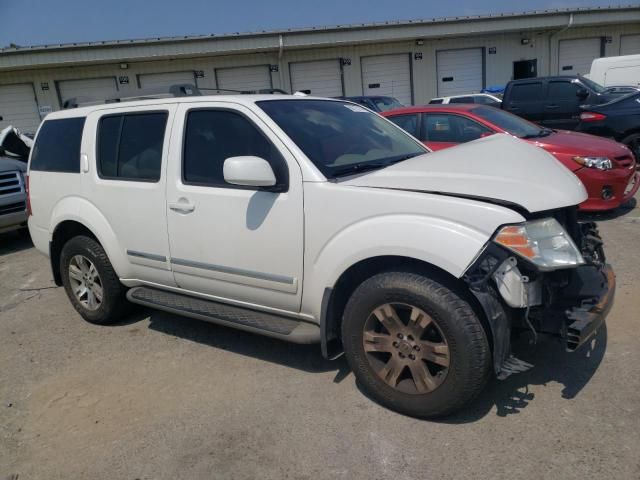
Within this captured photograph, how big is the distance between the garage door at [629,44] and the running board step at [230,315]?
91.5ft

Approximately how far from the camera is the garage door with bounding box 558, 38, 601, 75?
966 inches

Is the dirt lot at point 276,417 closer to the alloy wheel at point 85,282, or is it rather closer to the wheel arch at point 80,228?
the alloy wheel at point 85,282

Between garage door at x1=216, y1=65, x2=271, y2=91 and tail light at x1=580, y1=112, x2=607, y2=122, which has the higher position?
garage door at x1=216, y1=65, x2=271, y2=91

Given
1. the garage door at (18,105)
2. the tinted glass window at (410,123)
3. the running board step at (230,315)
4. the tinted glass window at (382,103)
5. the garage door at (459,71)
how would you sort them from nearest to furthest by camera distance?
the running board step at (230,315) → the tinted glass window at (410,123) → the tinted glass window at (382,103) → the garage door at (18,105) → the garage door at (459,71)

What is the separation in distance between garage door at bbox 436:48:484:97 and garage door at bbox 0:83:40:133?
18.3 m

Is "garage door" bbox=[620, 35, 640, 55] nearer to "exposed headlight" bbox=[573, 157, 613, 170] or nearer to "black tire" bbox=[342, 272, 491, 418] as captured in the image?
"exposed headlight" bbox=[573, 157, 613, 170]

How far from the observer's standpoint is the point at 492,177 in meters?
2.73

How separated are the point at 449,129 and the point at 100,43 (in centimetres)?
1802

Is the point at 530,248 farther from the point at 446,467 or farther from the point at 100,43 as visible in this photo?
the point at 100,43

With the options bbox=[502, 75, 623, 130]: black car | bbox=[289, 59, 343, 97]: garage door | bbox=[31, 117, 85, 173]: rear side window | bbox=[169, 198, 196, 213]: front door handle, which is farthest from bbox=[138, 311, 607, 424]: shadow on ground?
bbox=[289, 59, 343, 97]: garage door

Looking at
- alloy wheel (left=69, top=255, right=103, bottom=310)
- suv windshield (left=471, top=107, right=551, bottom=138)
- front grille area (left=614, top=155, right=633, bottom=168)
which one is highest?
suv windshield (left=471, top=107, right=551, bottom=138)

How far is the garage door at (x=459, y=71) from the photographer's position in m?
24.0

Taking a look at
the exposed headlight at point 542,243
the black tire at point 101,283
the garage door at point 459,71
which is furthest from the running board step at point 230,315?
the garage door at point 459,71

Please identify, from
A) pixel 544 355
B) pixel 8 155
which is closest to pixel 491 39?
pixel 8 155
